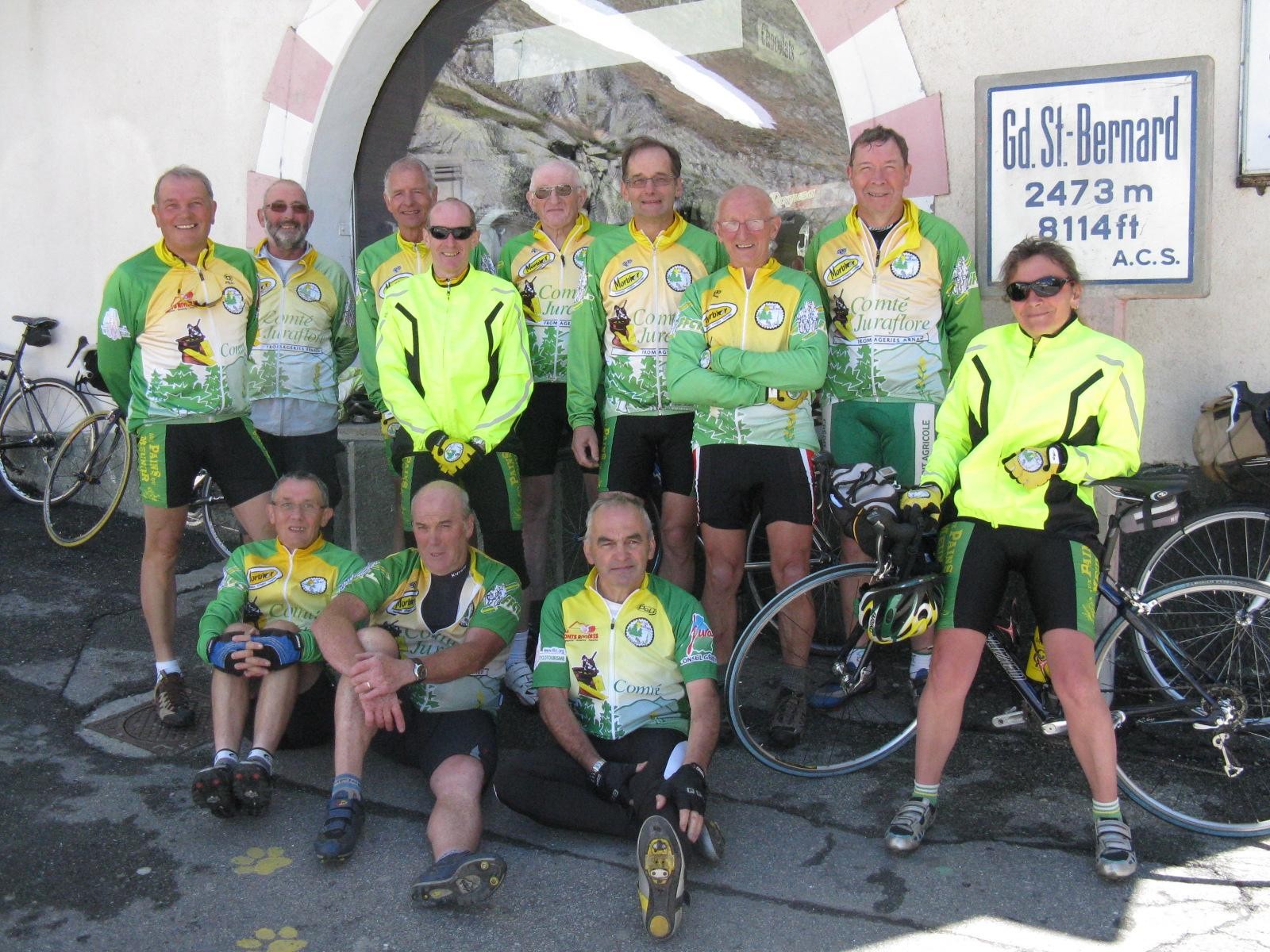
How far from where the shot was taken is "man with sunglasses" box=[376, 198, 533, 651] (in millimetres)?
4293

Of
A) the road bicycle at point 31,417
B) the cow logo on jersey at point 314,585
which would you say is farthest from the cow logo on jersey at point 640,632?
the road bicycle at point 31,417

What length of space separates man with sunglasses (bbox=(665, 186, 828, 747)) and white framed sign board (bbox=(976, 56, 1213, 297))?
912 millimetres

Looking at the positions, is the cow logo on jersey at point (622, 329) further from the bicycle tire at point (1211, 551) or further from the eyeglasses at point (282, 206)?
the bicycle tire at point (1211, 551)

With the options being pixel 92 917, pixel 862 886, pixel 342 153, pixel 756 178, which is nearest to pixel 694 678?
pixel 862 886

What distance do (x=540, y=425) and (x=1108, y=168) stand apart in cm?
236

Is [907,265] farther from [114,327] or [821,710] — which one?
[114,327]

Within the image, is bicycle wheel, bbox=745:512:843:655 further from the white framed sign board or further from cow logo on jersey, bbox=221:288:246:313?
cow logo on jersey, bbox=221:288:246:313

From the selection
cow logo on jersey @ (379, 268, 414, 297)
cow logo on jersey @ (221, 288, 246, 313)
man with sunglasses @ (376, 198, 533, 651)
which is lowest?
man with sunglasses @ (376, 198, 533, 651)

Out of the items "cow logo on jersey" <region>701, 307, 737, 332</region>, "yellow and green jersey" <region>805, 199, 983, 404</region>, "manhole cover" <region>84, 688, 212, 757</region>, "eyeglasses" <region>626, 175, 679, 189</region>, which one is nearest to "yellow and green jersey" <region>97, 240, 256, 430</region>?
"manhole cover" <region>84, 688, 212, 757</region>

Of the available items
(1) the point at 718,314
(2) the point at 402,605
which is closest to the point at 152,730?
(2) the point at 402,605

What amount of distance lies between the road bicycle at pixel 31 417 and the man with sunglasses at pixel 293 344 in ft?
9.05

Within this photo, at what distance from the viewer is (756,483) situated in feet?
13.7

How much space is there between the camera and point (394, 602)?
3.93 m

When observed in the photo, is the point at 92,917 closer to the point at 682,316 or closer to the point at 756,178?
the point at 682,316
